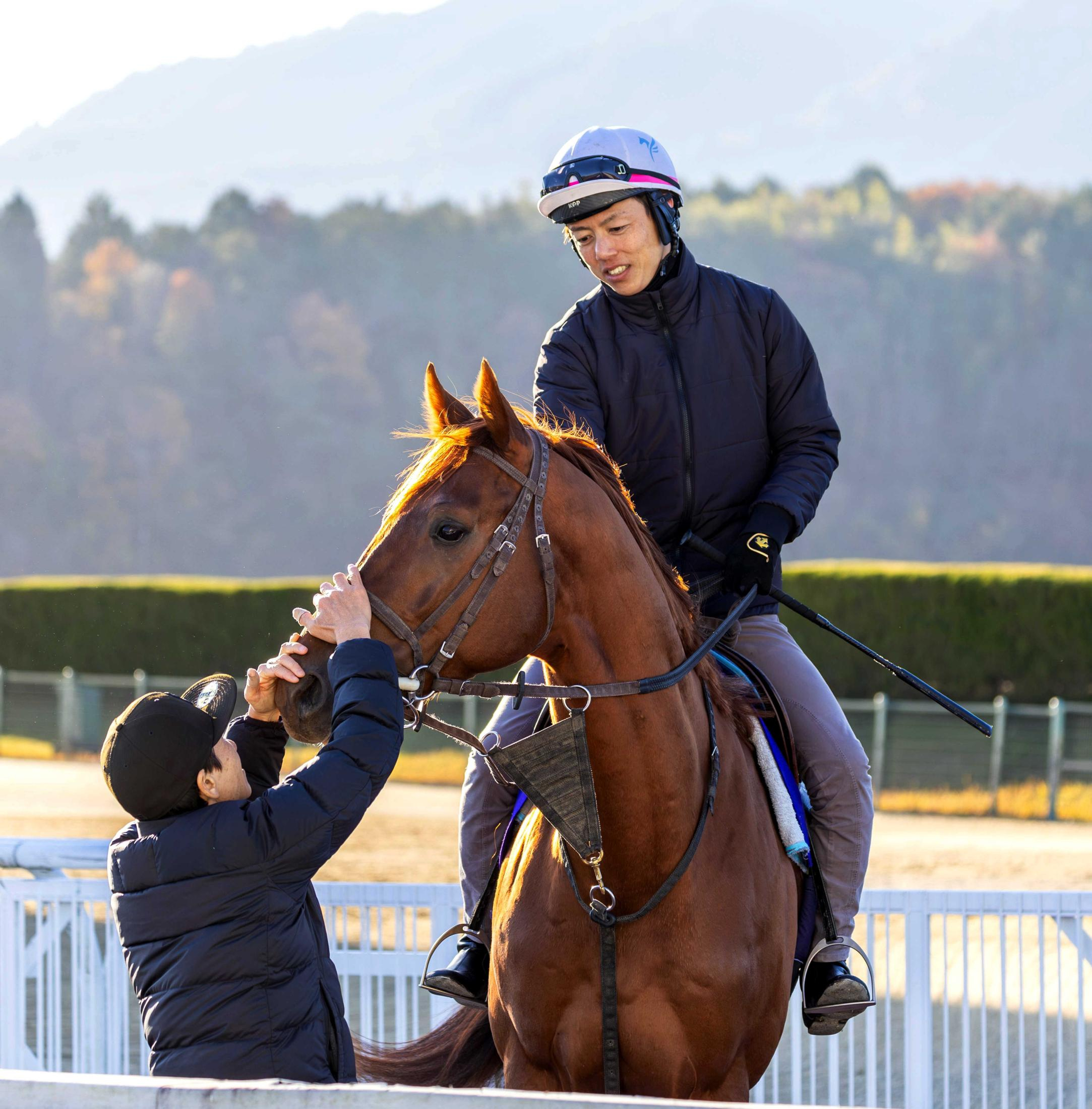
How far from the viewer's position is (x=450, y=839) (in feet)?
40.3

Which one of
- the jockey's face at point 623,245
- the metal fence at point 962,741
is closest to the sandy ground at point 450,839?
the metal fence at point 962,741

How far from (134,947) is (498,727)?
3.56 ft

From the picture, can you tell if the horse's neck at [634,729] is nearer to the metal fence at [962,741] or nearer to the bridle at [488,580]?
the bridle at [488,580]

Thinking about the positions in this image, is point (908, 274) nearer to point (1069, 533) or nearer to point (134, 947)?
point (1069, 533)

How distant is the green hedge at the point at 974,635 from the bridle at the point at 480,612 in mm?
13314

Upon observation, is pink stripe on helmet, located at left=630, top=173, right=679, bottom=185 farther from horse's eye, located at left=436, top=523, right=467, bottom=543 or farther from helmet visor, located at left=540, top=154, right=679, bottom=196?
horse's eye, located at left=436, top=523, right=467, bottom=543

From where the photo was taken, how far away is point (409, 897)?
477cm

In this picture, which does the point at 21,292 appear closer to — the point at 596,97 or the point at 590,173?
the point at 590,173

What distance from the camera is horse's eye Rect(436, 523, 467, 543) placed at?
258 centimetres

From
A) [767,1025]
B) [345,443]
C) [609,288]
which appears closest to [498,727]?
[767,1025]

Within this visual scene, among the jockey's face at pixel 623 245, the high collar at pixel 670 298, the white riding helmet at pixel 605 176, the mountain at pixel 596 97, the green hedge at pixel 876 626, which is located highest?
the mountain at pixel 596 97

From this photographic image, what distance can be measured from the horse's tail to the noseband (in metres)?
1.59

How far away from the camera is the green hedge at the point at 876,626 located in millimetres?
15836

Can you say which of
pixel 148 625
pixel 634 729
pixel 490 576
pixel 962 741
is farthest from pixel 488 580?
pixel 148 625
